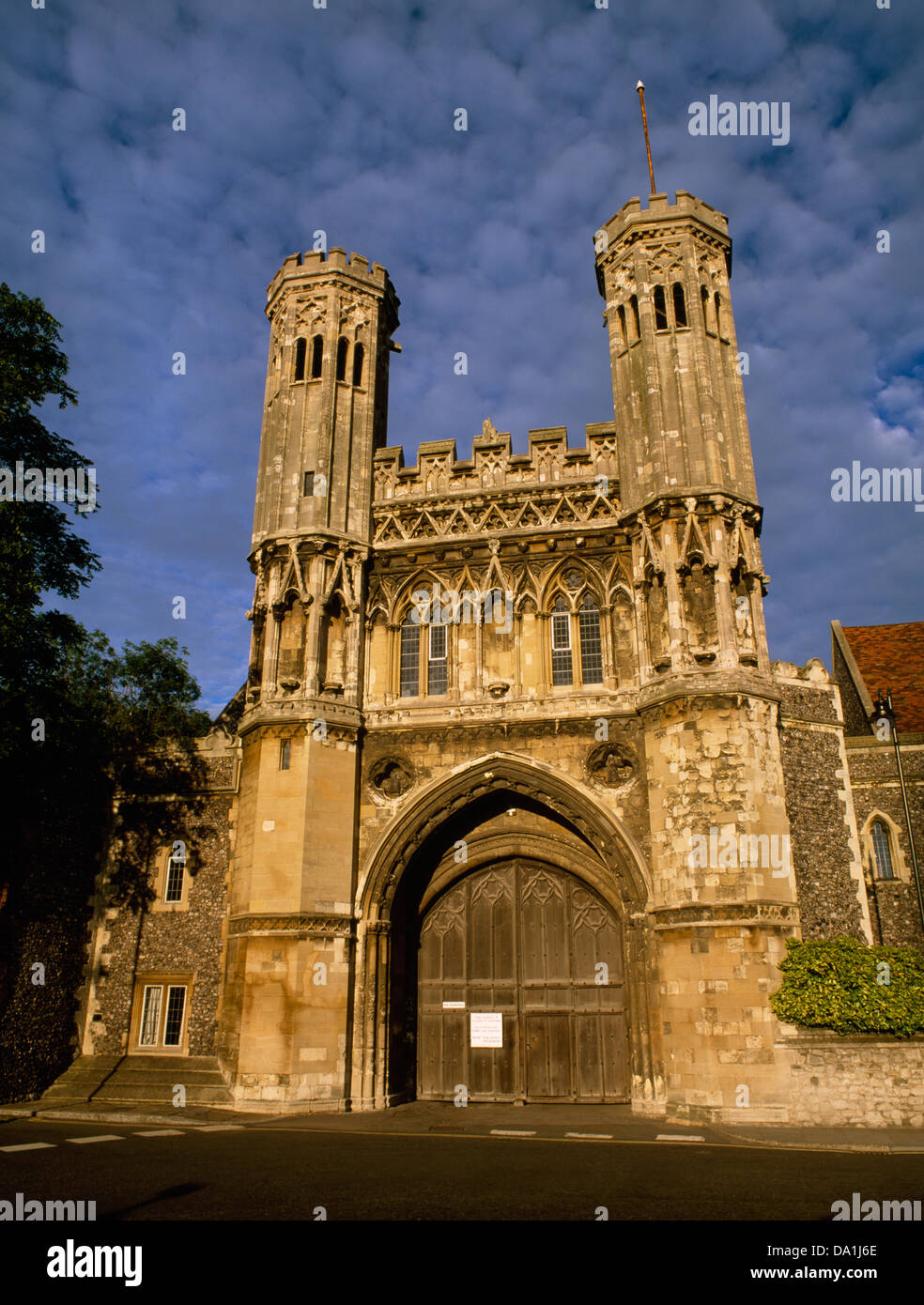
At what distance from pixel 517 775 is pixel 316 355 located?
10.3m

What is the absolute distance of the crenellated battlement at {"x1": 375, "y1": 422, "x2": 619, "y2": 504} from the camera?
1897 cm

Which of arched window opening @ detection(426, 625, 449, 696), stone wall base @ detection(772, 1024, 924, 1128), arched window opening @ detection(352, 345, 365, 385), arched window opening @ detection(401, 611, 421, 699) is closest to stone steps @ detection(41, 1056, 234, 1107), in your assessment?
arched window opening @ detection(401, 611, 421, 699)

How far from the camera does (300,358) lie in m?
20.5

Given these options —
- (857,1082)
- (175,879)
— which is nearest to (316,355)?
(175,879)

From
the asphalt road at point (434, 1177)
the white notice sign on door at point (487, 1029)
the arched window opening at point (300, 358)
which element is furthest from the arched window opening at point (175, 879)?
the arched window opening at point (300, 358)

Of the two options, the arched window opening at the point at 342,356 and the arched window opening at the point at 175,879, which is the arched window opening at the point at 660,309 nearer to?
the arched window opening at the point at 342,356

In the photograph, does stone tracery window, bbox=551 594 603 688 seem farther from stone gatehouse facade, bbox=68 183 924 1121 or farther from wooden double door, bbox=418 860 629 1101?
wooden double door, bbox=418 860 629 1101

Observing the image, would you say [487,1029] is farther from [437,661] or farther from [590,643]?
[590,643]

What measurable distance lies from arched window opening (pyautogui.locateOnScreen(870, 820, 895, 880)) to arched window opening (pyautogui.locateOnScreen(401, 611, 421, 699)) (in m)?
10.8

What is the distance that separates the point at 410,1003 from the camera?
17266 mm
